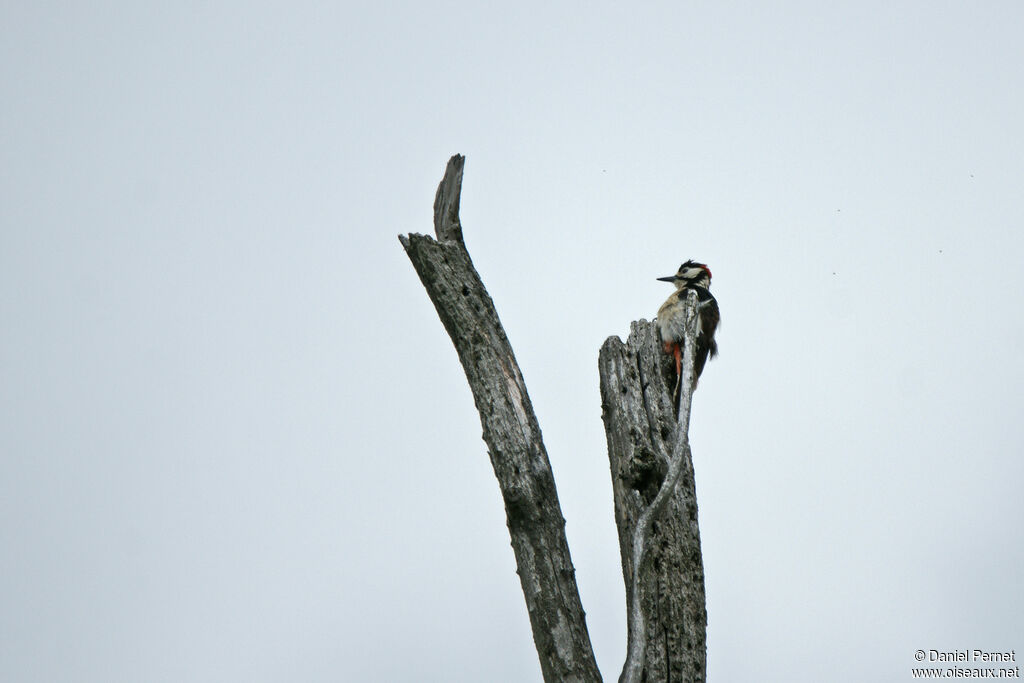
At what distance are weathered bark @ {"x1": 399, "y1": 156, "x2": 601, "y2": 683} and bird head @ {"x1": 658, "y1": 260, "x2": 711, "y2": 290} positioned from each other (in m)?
3.50

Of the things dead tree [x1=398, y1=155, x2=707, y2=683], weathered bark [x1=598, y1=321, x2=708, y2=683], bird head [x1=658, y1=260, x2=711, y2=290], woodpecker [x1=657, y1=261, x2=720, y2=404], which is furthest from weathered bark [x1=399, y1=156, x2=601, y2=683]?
bird head [x1=658, y1=260, x2=711, y2=290]

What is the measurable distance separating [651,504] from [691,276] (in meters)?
4.08

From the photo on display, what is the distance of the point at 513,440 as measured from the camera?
11.6 ft

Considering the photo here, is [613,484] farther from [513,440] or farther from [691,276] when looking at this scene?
[691,276]

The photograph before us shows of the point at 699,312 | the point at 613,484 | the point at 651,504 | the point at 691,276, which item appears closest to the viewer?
the point at 651,504

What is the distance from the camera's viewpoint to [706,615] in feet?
11.1

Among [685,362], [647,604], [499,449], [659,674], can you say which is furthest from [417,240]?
[659,674]

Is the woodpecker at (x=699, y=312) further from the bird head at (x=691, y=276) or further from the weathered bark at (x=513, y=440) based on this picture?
the weathered bark at (x=513, y=440)

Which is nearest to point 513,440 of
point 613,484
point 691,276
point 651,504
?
point 613,484

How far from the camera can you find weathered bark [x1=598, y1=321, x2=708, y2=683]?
3.25 m

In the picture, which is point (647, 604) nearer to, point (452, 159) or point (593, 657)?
point (593, 657)

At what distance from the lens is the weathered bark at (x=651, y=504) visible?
3252 millimetres

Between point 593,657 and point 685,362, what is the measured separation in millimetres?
1231

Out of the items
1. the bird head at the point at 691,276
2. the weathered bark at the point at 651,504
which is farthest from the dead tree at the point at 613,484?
the bird head at the point at 691,276
